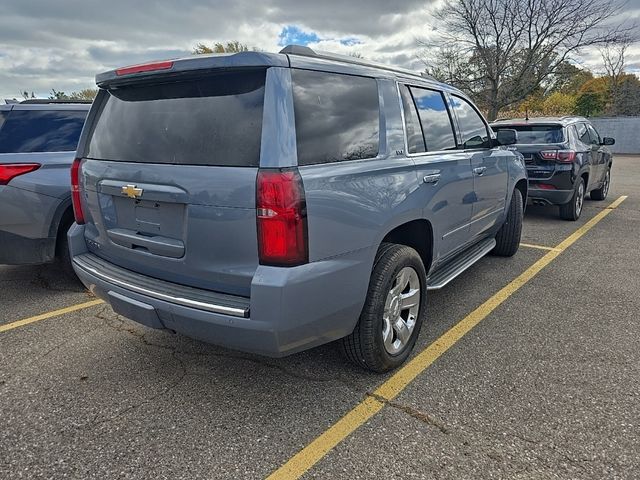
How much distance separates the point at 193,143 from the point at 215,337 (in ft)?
3.34

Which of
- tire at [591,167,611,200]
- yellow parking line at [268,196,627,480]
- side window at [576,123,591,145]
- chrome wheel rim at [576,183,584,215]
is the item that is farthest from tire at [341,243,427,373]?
tire at [591,167,611,200]

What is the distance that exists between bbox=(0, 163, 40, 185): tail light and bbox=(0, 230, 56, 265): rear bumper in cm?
47

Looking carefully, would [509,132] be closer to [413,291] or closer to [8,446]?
[413,291]

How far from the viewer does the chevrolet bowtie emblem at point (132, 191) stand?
2502mm

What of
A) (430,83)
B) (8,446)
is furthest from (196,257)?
(430,83)

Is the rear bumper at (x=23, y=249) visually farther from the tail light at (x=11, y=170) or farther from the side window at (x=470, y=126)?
the side window at (x=470, y=126)

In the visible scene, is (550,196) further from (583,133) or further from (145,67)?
(145,67)

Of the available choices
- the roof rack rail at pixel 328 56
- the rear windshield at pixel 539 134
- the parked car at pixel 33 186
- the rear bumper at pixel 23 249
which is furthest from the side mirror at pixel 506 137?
the rear bumper at pixel 23 249

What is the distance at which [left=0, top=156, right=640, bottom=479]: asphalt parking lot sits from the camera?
219 centimetres

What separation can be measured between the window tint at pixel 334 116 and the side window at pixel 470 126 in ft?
4.93

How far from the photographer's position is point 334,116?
2500 mm

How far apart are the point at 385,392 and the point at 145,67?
234 centimetres

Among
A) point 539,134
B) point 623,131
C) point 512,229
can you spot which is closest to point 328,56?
point 512,229

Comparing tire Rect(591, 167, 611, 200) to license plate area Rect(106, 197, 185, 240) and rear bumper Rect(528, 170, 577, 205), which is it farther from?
license plate area Rect(106, 197, 185, 240)
